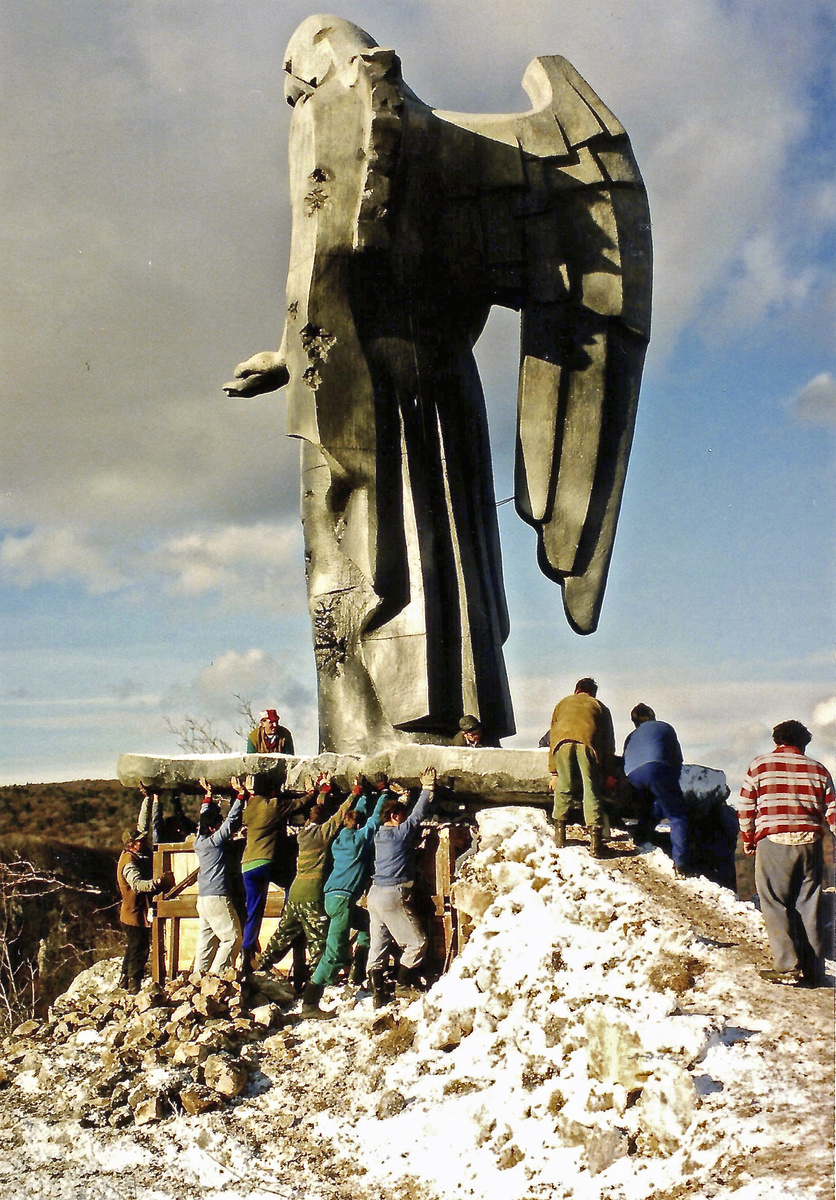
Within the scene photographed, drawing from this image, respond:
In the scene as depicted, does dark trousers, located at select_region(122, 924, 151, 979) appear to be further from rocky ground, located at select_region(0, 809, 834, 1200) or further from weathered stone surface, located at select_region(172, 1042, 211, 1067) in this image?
weathered stone surface, located at select_region(172, 1042, 211, 1067)

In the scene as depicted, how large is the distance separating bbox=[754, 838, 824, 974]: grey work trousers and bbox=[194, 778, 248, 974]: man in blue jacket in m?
3.22

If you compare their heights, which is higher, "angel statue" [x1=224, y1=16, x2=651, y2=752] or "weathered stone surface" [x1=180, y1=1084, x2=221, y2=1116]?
"angel statue" [x1=224, y1=16, x2=651, y2=752]

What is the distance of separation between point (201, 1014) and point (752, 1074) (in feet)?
10.7

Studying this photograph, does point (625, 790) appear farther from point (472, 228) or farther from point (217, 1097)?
point (472, 228)

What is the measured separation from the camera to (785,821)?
5059 millimetres

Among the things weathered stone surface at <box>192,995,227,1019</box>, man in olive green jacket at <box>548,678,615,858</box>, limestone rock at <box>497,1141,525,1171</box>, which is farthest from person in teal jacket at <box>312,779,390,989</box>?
limestone rock at <box>497,1141,525,1171</box>

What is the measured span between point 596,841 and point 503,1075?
1.32m

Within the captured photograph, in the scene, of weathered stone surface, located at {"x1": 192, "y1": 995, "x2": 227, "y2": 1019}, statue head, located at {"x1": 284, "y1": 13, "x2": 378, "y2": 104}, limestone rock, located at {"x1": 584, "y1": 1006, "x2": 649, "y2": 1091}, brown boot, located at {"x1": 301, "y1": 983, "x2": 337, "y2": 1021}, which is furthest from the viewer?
statue head, located at {"x1": 284, "y1": 13, "x2": 378, "y2": 104}

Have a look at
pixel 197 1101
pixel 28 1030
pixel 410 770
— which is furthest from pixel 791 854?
pixel 28 1030

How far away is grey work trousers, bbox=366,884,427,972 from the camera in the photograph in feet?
20.4

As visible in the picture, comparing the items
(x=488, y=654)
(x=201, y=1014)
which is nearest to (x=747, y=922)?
(x=488, y=654)

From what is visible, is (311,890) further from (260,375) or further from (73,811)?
(73,811)

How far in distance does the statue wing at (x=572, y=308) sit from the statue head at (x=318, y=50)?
67cm

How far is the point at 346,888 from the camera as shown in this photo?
6504 millimetres
